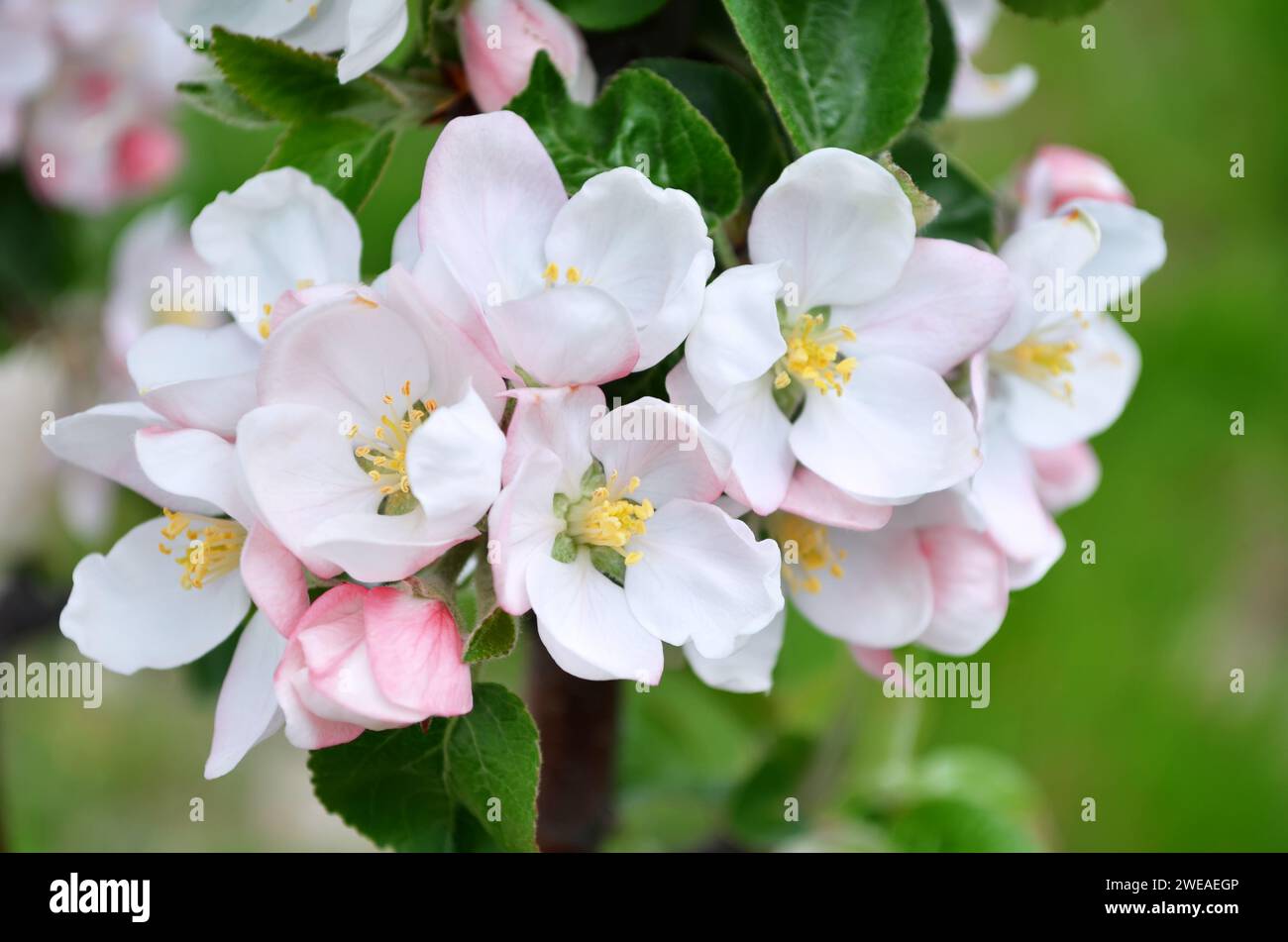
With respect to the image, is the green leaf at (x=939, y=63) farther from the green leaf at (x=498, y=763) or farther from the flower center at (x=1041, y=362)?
the green leaf at (x=498, y=763)

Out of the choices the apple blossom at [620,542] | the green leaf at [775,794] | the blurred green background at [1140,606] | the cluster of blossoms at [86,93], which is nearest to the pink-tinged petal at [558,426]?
the apple blossom at [620,542]

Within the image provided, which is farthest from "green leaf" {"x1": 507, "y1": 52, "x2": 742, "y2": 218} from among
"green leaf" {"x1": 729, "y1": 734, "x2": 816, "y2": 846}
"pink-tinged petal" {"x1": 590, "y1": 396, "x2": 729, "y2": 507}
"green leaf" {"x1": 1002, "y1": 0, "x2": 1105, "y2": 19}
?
"green leaf" {"x1": 729, "y1": 734, "x2": 816, "y2": 846}

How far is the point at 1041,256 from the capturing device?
2.00 feet

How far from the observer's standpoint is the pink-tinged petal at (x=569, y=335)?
0.49 metres

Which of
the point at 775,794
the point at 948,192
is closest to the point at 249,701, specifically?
the point at 948,192

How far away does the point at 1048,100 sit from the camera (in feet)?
7.42

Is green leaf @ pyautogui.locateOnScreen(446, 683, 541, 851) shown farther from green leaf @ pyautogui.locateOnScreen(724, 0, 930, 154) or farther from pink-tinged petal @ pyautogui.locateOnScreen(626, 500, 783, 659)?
green leaf @ pyautogui.locateOnScreen(724, 0, 930, 154)

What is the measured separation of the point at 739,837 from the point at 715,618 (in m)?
0.49

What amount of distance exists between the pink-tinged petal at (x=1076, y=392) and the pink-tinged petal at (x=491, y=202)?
10.2 inches

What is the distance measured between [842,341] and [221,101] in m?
0.31
